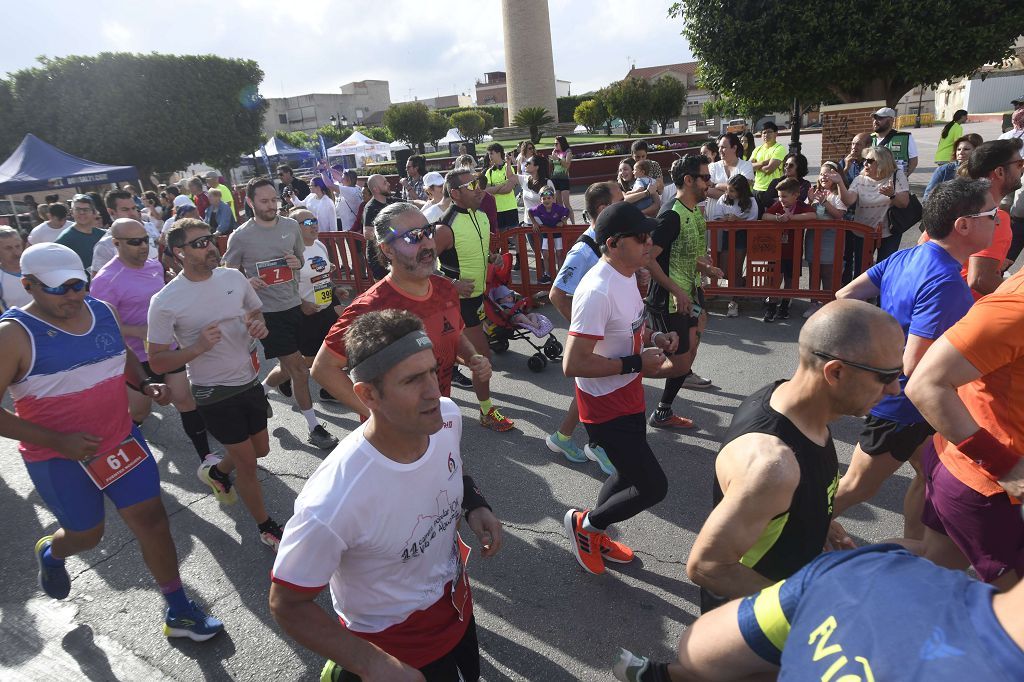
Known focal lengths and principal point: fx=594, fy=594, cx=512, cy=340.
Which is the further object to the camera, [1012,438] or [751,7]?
[751,7]

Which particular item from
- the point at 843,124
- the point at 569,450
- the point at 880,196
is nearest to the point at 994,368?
the point at 569,450

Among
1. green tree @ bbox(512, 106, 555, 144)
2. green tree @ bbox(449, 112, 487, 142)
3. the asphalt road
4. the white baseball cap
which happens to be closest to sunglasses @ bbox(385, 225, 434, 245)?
the white baseball cap

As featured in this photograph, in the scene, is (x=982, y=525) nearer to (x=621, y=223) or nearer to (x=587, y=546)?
(x=587, y=546)

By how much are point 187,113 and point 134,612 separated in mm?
41618

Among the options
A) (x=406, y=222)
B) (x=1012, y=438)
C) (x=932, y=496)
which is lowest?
(x=932, y=496)

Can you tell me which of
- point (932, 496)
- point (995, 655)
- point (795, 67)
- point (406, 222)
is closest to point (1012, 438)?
point (932, 496)

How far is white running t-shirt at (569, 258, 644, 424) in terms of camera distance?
10.6ft

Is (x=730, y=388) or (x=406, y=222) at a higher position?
(x=406, y=222)

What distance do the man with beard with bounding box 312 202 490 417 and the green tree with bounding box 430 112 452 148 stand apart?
4874 centimetres

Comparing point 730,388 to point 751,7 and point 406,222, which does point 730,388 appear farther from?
point 751,7

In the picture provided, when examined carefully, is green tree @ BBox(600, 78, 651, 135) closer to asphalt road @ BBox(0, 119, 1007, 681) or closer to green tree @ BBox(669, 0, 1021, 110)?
→ green tree @ BBox(669, 0, 1021, 110)

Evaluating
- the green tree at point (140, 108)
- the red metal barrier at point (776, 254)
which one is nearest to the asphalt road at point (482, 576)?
the red metal barrier at point (776, 254)

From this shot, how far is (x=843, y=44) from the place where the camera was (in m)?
14.3

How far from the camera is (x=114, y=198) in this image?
25.7ft
